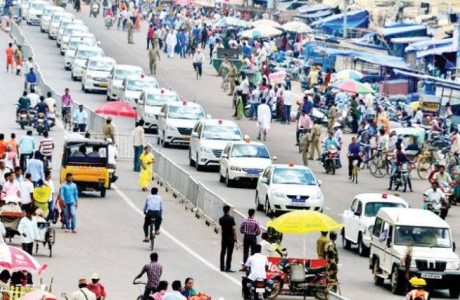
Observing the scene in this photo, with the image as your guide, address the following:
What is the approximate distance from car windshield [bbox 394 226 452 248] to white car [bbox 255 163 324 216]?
8.33 m

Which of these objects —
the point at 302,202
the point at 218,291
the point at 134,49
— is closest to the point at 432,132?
the point at 302,202

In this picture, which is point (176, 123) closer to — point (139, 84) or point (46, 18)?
point (139, 84)

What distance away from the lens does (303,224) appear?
3566 centimetres

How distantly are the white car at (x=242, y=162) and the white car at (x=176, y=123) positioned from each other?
6893 mm

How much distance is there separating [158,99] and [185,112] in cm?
391

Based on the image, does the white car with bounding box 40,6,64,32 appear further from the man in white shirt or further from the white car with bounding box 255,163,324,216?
the man in white shirt

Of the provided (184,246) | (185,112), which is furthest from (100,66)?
(184,246)

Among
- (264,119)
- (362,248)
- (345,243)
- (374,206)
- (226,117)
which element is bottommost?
(226,117)

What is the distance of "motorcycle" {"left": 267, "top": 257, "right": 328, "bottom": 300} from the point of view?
34844mm

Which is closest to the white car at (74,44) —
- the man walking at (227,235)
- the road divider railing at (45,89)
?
the road divider railing at (45,89)

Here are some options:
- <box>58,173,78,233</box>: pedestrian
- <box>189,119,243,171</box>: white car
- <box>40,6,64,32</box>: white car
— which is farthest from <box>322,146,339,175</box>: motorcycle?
<box>40,6,64,32</box>: white car

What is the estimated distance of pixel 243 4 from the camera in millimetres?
116688

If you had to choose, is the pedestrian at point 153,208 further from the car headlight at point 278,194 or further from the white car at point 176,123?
the white car at point 176,123

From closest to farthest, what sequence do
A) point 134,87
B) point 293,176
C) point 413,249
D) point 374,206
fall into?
point 413,249, point 374,206, point 293,176, point 134,87
